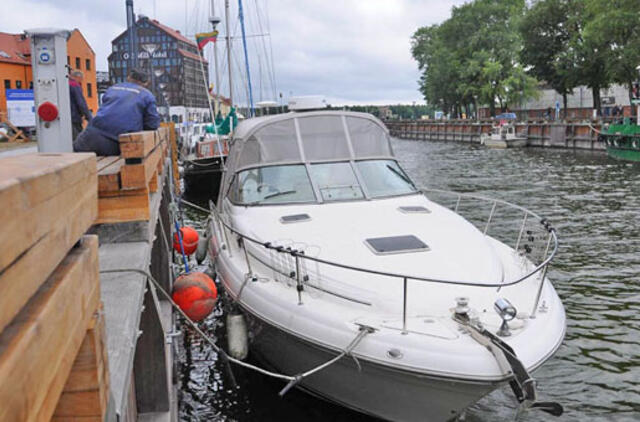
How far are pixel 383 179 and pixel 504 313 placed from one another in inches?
159

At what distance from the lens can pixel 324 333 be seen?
5.64m

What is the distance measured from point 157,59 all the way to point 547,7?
221 feet

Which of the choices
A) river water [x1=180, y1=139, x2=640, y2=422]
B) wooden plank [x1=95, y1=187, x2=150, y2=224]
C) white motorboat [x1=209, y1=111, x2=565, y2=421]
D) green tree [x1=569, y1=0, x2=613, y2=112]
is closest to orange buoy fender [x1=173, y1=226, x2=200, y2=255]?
river water [x1=180, y1=139, x2=640, y2=422]

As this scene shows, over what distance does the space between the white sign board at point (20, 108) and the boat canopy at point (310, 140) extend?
57.0ft

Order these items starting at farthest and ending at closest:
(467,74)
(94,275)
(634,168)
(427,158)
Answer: (467,74), (427,158), (634,168), (94,275)

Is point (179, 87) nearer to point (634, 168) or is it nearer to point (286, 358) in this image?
point (634, 168)

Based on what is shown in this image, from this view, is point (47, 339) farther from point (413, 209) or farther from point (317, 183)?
point (317, 183)

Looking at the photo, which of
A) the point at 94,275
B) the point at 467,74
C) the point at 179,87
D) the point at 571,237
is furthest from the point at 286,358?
the point at 179,87

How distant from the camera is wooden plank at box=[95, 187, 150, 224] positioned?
13.8ft

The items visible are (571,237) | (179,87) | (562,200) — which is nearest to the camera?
(571,237)

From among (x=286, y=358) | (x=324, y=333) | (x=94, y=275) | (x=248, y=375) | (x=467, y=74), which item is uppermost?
(x=467, y=74)

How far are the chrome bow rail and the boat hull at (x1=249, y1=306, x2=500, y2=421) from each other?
0.43m

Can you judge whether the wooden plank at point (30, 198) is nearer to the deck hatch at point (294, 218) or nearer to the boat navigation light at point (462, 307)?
the boat navigation light at point (462, 307)

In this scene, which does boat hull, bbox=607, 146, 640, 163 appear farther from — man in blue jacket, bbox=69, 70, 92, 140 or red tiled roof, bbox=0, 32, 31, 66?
red tiled roof, bbox=0, 32, 31, 66
